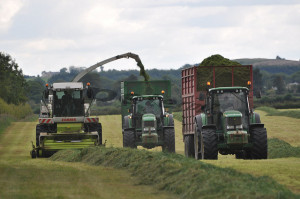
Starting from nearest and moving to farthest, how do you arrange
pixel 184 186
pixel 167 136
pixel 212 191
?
pixel 212 191, pixel 184 186, pixel 167 136

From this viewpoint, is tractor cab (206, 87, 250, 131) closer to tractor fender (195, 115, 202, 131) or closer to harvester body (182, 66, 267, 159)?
harvester body (182, 66, 267, 159)

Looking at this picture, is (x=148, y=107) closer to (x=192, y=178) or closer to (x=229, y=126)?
(x=229, y=126)

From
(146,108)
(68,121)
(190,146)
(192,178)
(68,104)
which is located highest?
(68,104)

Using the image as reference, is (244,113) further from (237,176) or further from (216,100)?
(237,176)

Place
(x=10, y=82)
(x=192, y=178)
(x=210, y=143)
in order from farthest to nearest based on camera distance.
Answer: (x=10, y=82)
(x=210, y=143)
(x=192, y=178)

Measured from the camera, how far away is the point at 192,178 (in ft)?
43.7

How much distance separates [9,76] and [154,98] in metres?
57.5

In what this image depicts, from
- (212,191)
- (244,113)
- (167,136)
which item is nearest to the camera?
(212,191)

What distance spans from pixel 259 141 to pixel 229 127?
103cm

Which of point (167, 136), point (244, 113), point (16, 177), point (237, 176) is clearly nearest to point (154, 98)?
point (167, 136)

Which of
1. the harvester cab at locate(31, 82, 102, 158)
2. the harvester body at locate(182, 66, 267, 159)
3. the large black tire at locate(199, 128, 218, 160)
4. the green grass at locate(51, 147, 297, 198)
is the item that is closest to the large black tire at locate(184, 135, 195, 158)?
the harvester body at locate(182, 66, 267, 159)

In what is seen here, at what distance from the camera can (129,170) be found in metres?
17.2

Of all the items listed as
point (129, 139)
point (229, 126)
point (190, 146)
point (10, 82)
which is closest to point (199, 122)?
point (229, 126)

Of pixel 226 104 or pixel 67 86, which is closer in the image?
pixel 226 104
